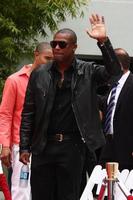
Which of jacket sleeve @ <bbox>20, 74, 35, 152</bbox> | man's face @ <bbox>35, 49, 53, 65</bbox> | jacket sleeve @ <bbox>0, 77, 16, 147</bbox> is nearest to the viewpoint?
jacket sleeve @ <bbox>20, 74, 35, 152</bbox>

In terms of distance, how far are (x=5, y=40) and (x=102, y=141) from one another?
4.84 m

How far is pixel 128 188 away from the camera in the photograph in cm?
484

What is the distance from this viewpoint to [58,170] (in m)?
5.91

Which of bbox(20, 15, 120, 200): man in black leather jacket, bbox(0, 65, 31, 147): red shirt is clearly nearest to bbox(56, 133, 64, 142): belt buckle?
bbox(20, 15, 120, 200): man in black leather jacket

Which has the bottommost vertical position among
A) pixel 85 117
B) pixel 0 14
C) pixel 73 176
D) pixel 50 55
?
pixel 73 176

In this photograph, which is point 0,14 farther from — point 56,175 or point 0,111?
point 56,175

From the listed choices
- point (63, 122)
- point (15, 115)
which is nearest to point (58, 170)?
point (63, 122)

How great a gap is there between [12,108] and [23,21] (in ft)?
13.4

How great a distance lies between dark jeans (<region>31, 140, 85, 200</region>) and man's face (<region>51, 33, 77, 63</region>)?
0.70 meters

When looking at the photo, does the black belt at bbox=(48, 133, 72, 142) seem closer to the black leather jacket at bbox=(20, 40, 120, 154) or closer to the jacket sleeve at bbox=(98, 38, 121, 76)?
the black leather jacket at bbox=(20, 40, 120, 154)

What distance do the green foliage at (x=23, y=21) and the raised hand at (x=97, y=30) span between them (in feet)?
16.7

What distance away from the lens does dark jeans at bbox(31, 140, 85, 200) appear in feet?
19.2

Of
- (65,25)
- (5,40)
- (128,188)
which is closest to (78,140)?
(128,188)

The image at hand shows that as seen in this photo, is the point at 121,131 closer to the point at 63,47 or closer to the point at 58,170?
the point at 58,170
